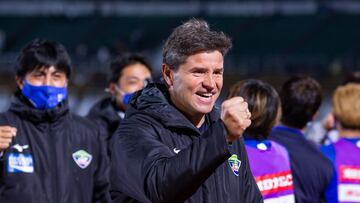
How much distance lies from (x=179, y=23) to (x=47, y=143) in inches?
614

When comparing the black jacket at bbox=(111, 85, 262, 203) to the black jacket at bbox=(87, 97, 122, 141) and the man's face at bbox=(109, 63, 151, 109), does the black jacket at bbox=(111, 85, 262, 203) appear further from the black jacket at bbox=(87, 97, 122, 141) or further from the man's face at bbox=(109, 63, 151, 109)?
the man's face at bbox=(109, 63, 151, 109)

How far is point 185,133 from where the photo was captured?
300cm

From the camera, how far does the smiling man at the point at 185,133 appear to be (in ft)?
8.75

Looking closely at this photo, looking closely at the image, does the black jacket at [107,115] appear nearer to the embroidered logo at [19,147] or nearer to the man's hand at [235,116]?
the embroidered logo at [19,147]

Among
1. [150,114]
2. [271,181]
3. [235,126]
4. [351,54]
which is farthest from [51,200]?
[351,54]

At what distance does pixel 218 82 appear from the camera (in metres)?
2.87

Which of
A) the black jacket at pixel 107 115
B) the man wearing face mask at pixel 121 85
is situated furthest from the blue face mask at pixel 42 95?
the man wearing face mask at pixel 121 85

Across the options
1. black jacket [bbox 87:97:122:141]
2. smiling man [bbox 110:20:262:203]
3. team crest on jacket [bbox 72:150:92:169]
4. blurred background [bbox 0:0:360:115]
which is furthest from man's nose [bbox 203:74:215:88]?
blurred background [bbox 0:0:360:115]

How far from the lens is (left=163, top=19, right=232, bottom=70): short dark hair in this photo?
9.46ft

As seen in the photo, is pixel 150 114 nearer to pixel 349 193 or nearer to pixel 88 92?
pixel 349 193

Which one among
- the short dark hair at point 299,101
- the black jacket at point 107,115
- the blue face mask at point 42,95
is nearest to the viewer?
the blue face mask at point 42,95

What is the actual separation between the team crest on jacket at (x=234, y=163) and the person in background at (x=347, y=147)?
1.56 m

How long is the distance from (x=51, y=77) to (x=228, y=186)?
71.1 inches

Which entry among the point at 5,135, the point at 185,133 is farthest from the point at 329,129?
the point at 185,133
